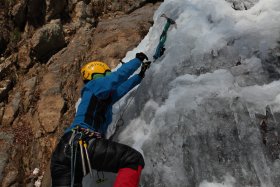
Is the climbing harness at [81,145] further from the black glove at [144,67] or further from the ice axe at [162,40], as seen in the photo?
the ice axe at [162,40]

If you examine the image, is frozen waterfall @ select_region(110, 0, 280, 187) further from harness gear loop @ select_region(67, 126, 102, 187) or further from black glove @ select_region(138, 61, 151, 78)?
harness gear loop @ select_region(67, 126, 102, 187)

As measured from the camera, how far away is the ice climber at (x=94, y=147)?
16.7ft

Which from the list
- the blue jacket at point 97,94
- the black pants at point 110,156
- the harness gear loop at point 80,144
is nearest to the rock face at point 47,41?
the blue jacket at point 97,94

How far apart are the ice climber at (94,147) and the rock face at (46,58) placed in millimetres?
2069

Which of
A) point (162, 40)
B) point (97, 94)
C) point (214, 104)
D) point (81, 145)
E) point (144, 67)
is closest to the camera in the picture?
point (81, 145)

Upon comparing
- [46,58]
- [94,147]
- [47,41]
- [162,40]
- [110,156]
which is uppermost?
[162,40]

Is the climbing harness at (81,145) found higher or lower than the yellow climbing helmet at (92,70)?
lower

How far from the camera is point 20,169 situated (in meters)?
7.91

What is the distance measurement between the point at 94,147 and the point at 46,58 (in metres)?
5.40

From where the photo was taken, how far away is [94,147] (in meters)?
5.15

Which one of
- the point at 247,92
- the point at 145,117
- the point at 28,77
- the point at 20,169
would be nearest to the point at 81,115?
the point at 145,117

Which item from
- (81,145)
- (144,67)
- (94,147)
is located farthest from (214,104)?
(81,145)

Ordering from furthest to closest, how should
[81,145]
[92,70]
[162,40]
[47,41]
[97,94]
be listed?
[47,41], [162,40], [92,70], [97,94], [81,145]

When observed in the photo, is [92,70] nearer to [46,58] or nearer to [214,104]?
[214,104]
